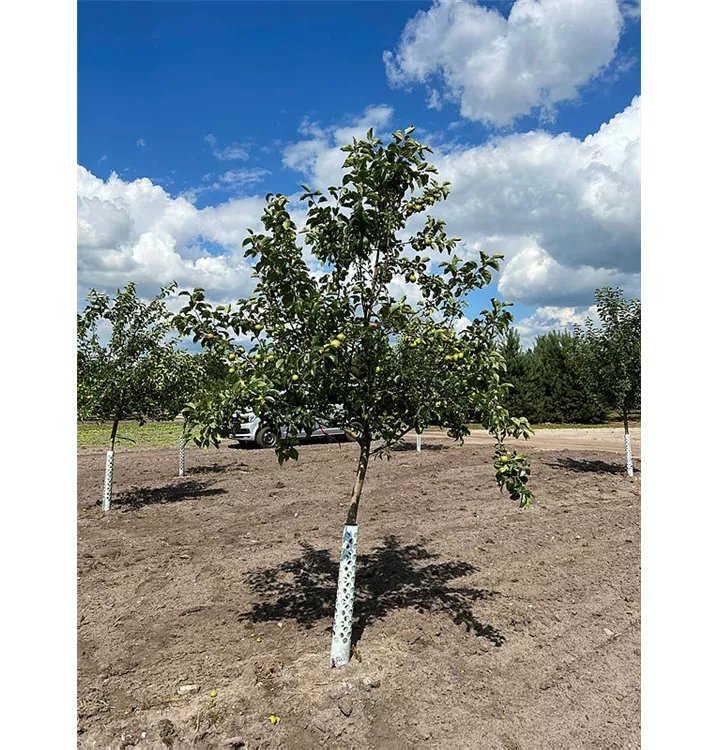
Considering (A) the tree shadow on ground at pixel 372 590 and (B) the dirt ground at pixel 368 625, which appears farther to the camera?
(A) the tree shadow on ground at pixel 372 590

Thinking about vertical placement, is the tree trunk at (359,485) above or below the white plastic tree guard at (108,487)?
above

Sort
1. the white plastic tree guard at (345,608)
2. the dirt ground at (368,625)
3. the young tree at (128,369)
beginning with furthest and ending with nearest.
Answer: the young tree at (128,369)
the white plastic tree guard at (345,608)
the dirt ground at (368,625)

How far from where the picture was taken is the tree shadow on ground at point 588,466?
1303cm

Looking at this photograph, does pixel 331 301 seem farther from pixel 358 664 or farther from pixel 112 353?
pixel 112 353

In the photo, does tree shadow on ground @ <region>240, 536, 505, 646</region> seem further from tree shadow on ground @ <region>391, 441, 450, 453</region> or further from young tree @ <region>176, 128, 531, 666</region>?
tree shadow on ground @ <region>391, 441, 450, 453</region>

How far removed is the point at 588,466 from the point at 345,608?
11.6 m

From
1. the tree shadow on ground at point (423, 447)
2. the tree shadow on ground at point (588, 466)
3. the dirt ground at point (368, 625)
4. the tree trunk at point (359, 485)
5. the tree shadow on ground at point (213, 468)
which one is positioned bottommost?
the dirt ground at point (368, 625)

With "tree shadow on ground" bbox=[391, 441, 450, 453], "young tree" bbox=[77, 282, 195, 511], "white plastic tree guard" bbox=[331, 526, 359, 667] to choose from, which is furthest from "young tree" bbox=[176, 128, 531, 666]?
"tree shadow on ground" bbox=[391, 441, 450, 453]

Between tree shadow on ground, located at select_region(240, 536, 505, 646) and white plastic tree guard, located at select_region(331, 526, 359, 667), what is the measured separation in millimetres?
447

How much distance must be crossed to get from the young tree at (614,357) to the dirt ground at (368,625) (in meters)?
2.57

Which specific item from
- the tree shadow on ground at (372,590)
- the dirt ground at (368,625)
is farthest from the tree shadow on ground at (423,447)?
the tree shadow on ground at (372,590)

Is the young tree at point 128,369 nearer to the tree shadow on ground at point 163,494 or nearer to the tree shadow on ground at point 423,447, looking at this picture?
the tree shadow on ground at point 163,494

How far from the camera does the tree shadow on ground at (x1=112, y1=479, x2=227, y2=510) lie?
1006cm
